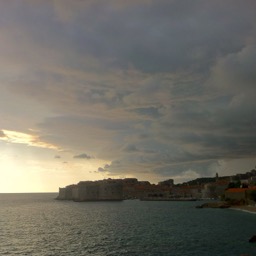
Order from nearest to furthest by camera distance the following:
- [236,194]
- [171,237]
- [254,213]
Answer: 1. [171,237]
2. [254,213]
3. [236,194]

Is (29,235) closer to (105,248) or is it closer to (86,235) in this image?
(86,235)

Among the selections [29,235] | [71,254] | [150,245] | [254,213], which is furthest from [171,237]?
[254,213]

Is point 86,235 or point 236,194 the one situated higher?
point 236,194

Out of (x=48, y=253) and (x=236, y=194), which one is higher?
(x=236, y=194)

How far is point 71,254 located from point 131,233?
81.9 feet

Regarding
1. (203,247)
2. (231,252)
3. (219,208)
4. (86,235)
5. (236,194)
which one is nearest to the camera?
(231,252)

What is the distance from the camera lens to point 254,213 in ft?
377

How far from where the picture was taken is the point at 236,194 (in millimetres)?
171375

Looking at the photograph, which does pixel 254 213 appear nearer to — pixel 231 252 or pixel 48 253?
pixel 231 252

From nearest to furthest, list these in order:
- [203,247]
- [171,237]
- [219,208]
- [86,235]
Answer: [203,247] < [171,237] < [86,235] < [219,208]

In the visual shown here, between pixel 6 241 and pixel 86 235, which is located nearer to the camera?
pixel 6 241

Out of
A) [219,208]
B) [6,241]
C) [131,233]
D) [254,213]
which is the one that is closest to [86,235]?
[131,233]

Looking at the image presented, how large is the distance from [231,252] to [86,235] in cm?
3375

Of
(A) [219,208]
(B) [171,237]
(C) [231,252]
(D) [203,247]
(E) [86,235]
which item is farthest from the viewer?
(A) [219,208]
